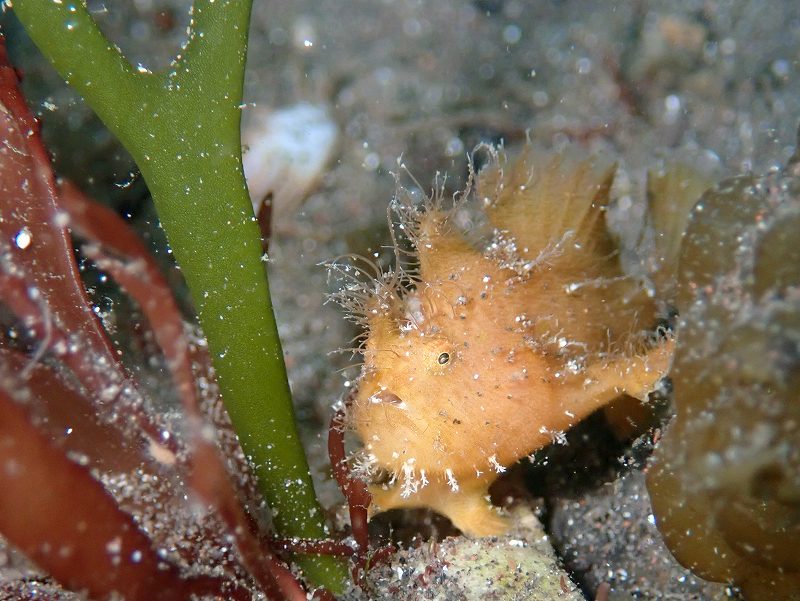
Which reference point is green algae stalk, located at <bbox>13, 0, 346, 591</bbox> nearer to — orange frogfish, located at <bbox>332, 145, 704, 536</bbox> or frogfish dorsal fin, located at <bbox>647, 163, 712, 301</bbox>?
orange frogfish, located at <bbox>332, 145, 704, 536</bbox>

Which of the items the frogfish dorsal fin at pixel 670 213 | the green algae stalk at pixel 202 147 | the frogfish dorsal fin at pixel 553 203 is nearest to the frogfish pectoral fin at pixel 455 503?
the green algae stalk at pixel 202 147

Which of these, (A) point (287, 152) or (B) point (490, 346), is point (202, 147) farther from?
(A) point (287, 152)

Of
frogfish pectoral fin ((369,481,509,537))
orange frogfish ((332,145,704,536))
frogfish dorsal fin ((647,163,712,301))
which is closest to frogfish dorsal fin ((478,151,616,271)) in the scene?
orange frogfish ((332,145,704,536))

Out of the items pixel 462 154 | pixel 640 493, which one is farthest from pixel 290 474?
pixel 462 154

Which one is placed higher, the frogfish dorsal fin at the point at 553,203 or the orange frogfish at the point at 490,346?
the frogfish dorsal fin at the point at 553,203

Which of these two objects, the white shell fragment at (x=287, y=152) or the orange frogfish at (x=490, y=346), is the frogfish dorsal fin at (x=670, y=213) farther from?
the white shell fragment at (x=287, y=152)

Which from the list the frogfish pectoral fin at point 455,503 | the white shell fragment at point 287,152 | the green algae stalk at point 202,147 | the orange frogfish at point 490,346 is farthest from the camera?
the white shell fragment at point 287,152

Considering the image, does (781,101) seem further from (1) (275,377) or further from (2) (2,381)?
(2) (2,381)

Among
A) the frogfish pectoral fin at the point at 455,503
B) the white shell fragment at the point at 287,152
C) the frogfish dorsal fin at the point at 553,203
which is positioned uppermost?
the white shell fragment at the point at 287,152
